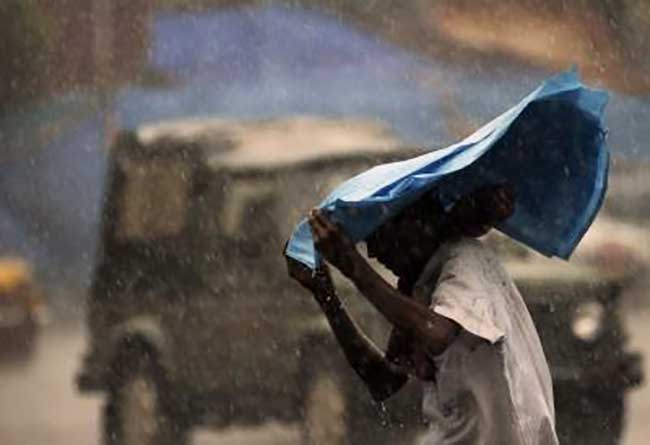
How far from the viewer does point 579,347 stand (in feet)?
27.2

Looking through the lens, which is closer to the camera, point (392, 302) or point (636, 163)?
point (392, 302)

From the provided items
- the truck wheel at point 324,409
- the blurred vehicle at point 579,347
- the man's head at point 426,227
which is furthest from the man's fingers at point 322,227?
the truck wheel at point 324,409

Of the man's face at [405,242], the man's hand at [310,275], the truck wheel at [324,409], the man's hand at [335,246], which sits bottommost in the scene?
the truck wheel at [324,409]

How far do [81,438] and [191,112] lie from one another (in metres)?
1.62

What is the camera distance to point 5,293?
29.1ft

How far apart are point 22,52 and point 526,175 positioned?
4681mm

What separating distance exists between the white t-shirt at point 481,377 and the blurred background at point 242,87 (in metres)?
4.22

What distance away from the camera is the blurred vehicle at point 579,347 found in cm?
819

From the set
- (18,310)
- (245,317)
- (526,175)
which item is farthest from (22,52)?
(526,175)

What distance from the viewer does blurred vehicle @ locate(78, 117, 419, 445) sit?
327 inches

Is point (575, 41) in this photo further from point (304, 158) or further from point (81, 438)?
point (81, 438)

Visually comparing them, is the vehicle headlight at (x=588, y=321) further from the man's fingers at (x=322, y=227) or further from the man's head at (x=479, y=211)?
the man's fingers at (x=322, y=227)

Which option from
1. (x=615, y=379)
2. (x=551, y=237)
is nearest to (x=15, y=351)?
(x=615, y=379)

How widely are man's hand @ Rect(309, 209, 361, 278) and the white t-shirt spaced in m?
0.22
